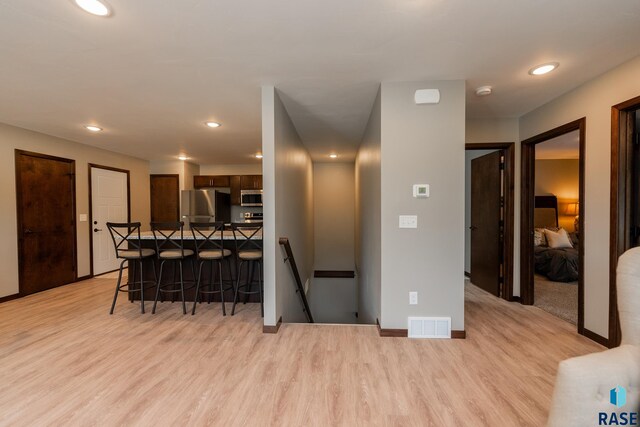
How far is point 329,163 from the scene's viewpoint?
6883 millimetres

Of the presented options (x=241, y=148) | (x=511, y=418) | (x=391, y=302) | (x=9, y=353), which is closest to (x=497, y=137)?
(x=391, y=302)

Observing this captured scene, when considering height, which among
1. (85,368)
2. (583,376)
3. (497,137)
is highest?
(497,137)

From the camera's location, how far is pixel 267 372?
206cm

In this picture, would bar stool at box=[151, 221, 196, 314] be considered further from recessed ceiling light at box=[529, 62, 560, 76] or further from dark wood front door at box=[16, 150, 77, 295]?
recessed ceiling light at box=[529, 62, 560, 76]

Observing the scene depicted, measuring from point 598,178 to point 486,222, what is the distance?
155cm

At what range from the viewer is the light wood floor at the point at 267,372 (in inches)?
64.9

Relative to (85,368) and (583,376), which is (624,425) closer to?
(583,376)

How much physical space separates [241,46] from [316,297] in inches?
215

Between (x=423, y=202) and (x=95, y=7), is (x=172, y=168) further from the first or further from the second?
(x=423, y=202)

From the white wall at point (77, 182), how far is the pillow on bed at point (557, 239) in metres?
8.26

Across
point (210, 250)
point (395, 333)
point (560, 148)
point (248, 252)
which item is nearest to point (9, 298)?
point (210, 250)

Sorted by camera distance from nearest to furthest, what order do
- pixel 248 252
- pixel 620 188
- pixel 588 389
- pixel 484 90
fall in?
pixel 588 389 < pixel 620 188 < pixel 484 90 < pixel 248 252

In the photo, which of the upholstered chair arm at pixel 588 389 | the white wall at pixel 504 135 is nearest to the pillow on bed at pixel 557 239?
the white wall at pixel 504 135

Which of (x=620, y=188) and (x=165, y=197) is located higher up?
(x=165, y=197)
